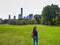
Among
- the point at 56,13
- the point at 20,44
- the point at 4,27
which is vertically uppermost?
the point at 56,13

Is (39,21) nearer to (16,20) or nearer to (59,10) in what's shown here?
(16,20)

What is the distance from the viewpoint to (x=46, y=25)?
69.1 feet

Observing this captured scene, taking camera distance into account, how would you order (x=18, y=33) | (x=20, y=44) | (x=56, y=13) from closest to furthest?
1. (x=20, y=44)
2. (x=18, y=33)
3. (x=56, y=13)

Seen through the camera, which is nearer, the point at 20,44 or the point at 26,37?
the point at 20,44

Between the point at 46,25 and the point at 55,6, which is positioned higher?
the point at 55,6

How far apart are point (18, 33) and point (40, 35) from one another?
7.61 ft

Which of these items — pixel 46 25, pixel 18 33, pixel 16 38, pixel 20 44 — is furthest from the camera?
pixel 46 25

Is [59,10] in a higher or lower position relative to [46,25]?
higher

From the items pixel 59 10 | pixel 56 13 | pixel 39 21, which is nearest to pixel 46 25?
pixel 39 21

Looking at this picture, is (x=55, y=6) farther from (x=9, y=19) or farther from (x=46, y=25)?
(x=9, y=19)

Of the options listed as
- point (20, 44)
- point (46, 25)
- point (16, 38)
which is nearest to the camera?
point (20, 44)

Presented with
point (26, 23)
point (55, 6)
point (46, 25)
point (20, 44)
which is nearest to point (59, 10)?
point (55, 6)

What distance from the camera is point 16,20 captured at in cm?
1773

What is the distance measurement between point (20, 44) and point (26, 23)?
3.27 meters
